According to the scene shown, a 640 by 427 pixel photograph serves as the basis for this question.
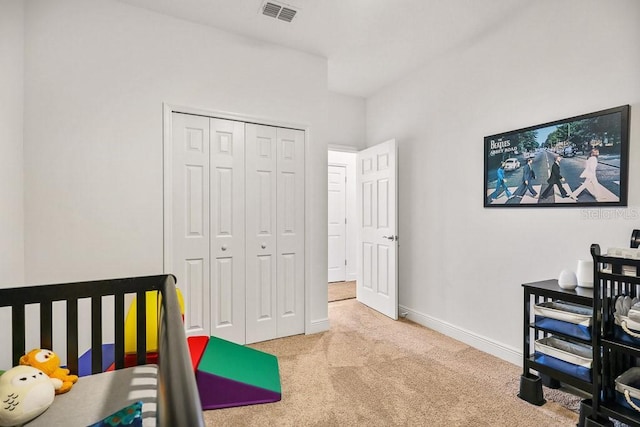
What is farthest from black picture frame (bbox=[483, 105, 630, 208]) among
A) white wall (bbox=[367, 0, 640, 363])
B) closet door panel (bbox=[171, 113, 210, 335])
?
closet door panel (bbox=[171, 113, 210, 335])

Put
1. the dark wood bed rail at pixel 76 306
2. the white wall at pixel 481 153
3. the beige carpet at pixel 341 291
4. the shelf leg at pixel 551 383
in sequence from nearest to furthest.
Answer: the dark wood bed rail at pixel 76 306 → the white wall at pixel 481 153 → the shelf leg at pixel 551 383 → the beige carpet at pixel 341 291

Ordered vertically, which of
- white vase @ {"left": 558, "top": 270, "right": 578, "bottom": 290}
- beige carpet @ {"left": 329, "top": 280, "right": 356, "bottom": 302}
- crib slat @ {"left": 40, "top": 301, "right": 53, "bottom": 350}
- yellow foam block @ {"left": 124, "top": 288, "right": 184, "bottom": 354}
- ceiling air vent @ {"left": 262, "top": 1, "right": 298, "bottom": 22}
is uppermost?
ceiling air vent @ {"left": 262, "top": 1, "right": 298, "bottom": 22}

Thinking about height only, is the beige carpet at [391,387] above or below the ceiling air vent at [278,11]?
below

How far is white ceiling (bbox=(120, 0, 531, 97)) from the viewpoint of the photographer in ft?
8.02

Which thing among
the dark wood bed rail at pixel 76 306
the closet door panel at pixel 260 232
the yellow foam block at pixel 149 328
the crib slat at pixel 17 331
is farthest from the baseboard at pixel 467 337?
the crib slat at pixel 17 331

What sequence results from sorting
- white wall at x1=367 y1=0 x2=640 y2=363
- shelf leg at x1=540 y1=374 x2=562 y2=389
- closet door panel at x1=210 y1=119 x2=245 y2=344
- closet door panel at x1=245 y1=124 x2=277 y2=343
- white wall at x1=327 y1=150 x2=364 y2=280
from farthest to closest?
white wall at x1=327 y1=150 x2=364 y2=280, closet door panel at x1=245 y1=124 x2=277 y2=343, closet door panel at x1=210 y1=119 x2=245 y2=344, shelf leg at x1=540 y1=374 x2=562 y2=389, white wall at x1=367 y1=0 x2=640 y2=363

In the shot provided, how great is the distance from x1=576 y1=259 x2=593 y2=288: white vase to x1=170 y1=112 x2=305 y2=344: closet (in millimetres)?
2120

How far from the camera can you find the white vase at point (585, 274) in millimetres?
1958

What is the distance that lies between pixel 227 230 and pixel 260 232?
30 cm

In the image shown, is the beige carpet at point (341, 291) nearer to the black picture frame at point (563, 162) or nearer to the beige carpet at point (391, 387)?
the beige carpet at point (391, 387)

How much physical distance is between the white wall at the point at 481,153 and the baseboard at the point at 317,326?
1.00 meters

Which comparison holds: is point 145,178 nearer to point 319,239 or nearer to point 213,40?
point 213,40

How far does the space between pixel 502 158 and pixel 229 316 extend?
2648mm

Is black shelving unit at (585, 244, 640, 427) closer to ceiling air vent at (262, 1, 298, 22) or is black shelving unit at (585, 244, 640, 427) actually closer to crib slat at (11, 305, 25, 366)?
ceiling air vent at (262, 1, 298, 22)
